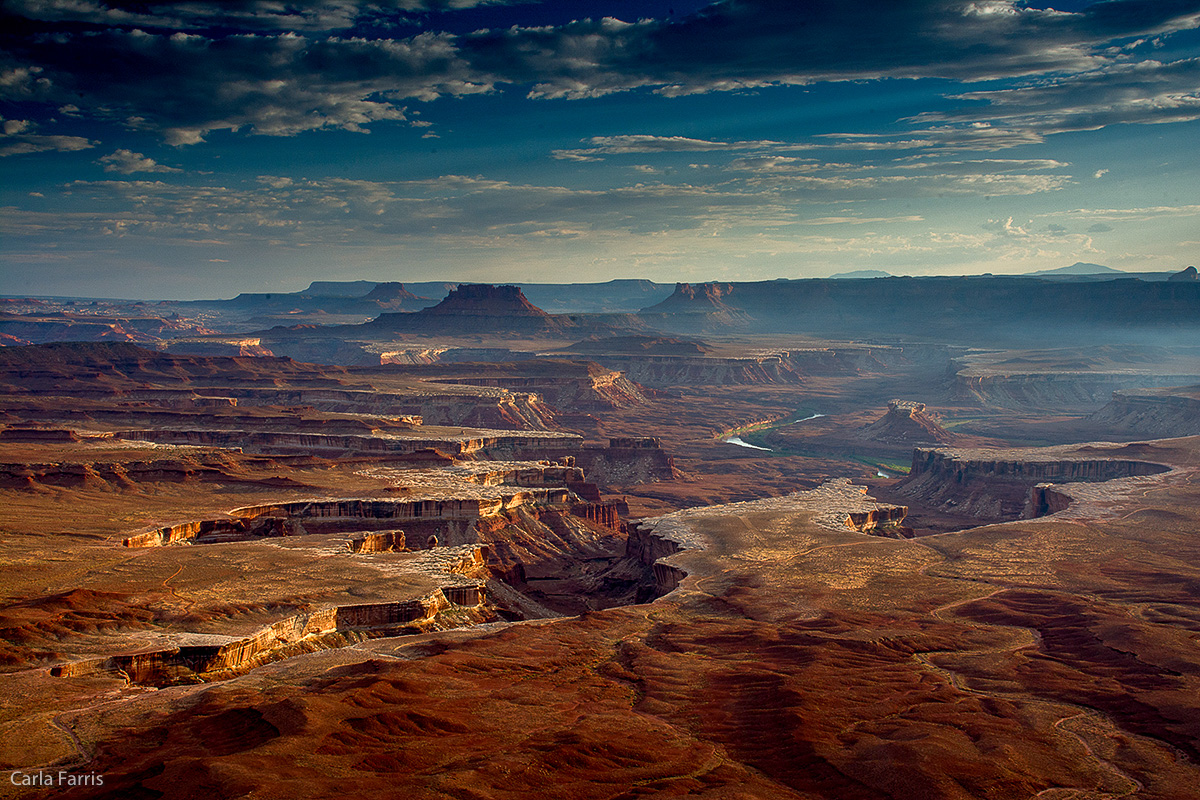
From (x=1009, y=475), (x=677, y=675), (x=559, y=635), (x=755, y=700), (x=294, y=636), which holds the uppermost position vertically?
(x=294, y=636)

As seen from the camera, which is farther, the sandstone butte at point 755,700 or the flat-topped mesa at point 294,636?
the flat-topped mesa at point 294,636

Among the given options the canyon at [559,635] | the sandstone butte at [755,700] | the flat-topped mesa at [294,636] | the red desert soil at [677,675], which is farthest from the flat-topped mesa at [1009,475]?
the flat-topped mesa at [294,636]

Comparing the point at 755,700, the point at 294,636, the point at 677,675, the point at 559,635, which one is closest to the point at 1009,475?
the point at 559,635

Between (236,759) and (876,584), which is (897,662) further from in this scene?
(236,759)

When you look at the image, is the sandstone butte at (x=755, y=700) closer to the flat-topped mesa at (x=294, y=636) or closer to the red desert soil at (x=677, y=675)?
the red desert soil at (x=677, y=675)

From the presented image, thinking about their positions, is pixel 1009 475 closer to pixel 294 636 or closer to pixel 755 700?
pixel 755 700

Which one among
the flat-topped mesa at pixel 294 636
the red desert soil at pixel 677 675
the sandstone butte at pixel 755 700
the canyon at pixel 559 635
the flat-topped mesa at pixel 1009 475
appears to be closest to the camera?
the sandstone butte at pixel 755 700

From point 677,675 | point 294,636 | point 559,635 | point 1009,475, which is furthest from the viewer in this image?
point 1009,475

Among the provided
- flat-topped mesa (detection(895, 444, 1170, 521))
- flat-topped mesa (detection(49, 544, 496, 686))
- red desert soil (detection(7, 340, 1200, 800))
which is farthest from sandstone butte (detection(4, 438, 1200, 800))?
flat-topped mesa (detection(895, 444, 1170, 521))

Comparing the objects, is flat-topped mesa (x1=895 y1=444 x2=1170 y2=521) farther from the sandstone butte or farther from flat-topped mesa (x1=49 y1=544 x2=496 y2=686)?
flat-topped mesa (x1=49 y1=544 x2=496 y2=686)

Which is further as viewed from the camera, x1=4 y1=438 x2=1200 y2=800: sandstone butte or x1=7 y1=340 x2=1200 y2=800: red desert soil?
x1=7 y1=340 x2=1200 y2=800: red desert soil
